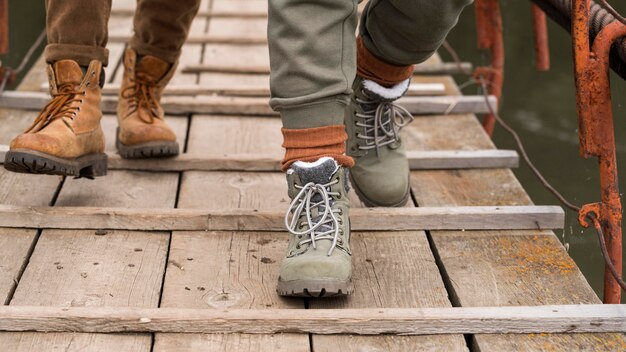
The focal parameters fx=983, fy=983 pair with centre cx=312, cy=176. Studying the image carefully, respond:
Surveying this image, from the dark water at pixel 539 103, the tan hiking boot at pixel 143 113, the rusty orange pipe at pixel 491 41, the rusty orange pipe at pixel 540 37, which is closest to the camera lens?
the tan hiking boot at pixel 143 113

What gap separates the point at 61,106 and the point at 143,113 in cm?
29

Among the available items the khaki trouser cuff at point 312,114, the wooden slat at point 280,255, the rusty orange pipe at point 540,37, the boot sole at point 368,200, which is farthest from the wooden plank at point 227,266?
the rusty orange pipe at point 540,37

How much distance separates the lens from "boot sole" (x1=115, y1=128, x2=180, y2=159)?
220 cm

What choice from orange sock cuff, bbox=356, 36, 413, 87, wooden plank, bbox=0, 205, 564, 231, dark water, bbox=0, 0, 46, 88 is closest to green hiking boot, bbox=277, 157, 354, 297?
wooden plank, bbox=0, 205, 564, 231

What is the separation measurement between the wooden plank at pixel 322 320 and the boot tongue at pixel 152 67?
0.87 metres

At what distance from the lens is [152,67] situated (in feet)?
7.35

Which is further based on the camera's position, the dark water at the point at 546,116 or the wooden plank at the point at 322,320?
the dark water at the point at 546,116

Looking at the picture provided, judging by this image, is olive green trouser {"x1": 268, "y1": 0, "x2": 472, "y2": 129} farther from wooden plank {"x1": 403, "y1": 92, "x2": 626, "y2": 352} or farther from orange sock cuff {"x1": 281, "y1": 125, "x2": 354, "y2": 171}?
wooden plank {"x1": 403, "y1": 92, "x2": 626, "y2": 352}

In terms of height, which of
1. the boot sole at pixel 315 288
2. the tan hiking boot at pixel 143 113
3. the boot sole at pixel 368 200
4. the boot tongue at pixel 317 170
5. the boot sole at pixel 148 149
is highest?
the boot tongue at pixel 317 170

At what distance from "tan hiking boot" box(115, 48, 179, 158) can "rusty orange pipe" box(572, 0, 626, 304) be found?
0.97 metres

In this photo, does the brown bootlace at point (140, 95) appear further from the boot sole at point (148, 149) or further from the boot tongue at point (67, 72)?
the boot tongue at point (67, 72)

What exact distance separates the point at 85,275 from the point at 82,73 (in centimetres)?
50

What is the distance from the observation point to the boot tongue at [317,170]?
1.65 meters

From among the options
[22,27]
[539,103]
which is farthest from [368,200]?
[22,27]
